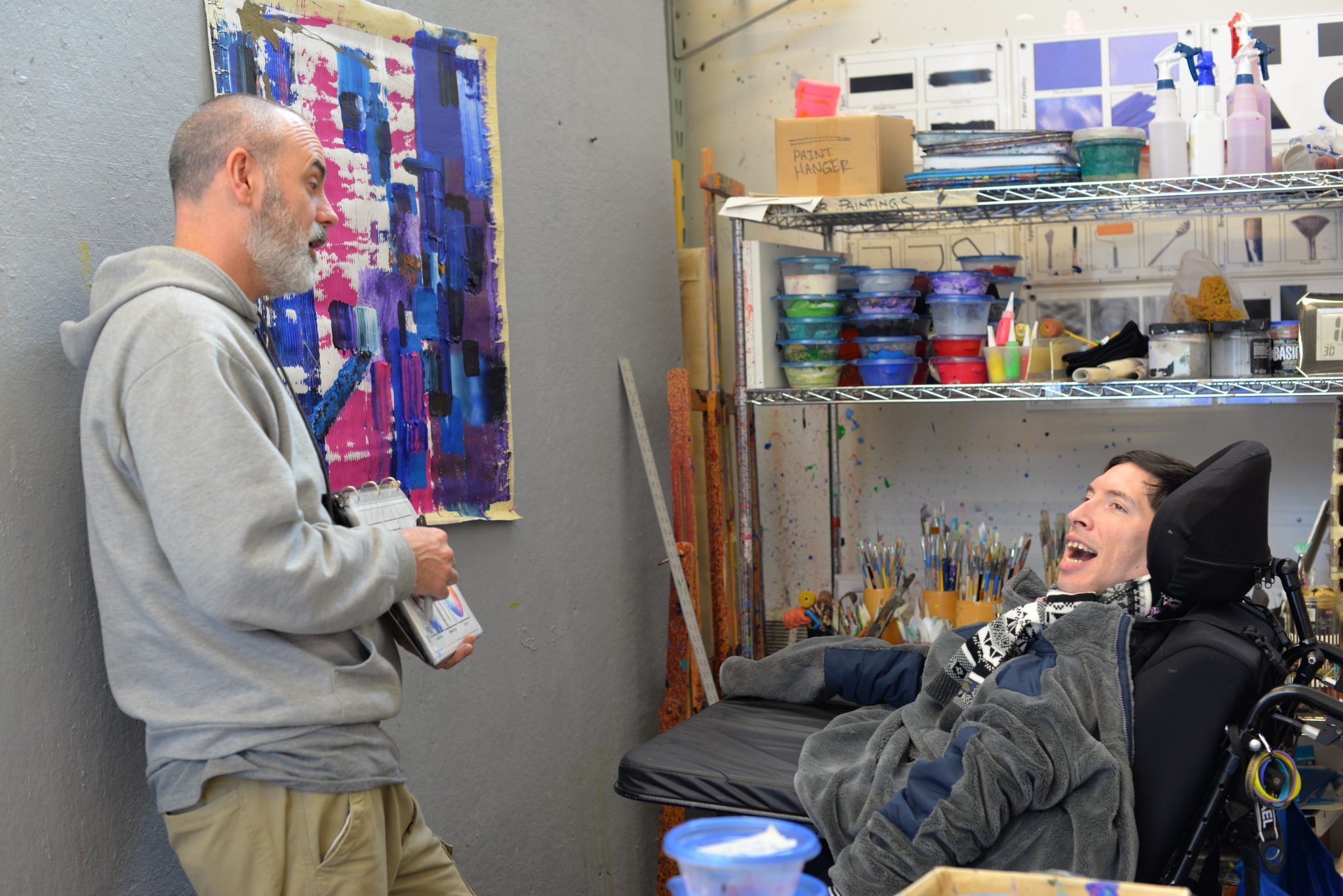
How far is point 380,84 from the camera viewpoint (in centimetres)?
253

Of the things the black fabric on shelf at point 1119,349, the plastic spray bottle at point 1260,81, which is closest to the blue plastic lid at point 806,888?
the black fabric on shelf at point 1119,349

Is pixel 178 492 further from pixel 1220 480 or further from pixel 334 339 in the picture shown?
pixel 1220 480

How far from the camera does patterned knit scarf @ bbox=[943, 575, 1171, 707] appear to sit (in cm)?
224

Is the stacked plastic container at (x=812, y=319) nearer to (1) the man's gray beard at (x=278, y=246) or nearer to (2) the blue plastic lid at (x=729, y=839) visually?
(1) the man's gray beard at (x=278, y=246)

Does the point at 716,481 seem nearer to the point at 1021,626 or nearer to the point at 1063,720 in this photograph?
the point at 1021,626

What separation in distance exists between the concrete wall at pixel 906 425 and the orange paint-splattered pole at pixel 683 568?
534 millimetres

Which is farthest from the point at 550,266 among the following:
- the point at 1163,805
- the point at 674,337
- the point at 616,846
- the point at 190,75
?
the point at 1163,805

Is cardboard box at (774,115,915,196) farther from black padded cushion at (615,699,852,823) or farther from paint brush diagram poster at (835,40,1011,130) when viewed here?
black padded cushion at (615,699,852,823)

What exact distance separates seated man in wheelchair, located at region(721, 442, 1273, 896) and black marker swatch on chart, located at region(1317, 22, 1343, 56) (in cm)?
170

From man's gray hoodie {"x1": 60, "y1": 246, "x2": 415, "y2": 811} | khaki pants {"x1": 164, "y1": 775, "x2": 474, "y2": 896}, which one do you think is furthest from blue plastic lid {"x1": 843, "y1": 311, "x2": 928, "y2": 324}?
khaki pants {"x1": 164, "y1": 775, "x2": 474, "y2": 896}

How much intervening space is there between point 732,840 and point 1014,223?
114 inches

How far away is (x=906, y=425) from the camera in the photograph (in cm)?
381

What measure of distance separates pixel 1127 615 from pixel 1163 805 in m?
0.33

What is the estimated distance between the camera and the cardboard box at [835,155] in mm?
3164
